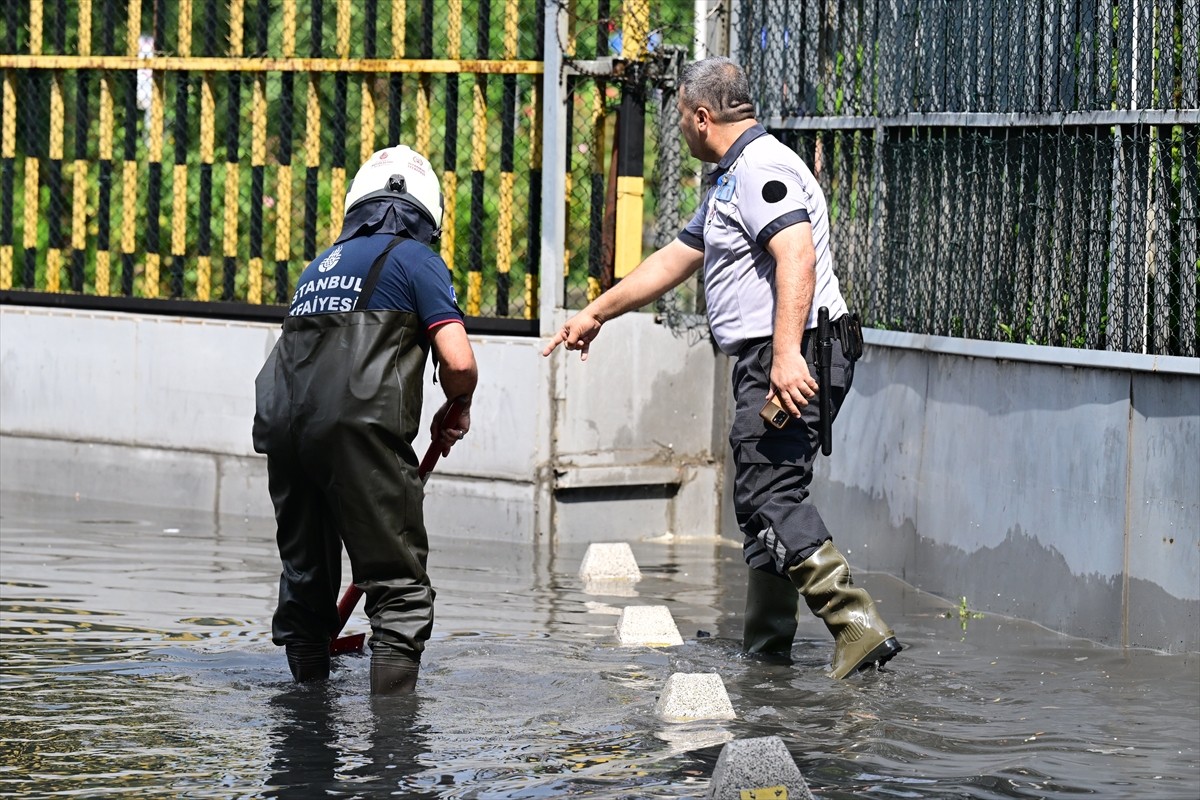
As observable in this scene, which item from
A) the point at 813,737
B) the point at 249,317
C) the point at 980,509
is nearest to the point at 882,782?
the point at 813,737

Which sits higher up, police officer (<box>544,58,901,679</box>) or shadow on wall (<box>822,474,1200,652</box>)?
police officer (<box>544,58,901,679</box>)

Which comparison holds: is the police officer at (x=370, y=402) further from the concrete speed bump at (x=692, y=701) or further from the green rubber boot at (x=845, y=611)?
the green rubber boot at (x=845, y=611)

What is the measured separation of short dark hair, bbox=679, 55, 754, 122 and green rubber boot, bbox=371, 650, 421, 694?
79.1 inches

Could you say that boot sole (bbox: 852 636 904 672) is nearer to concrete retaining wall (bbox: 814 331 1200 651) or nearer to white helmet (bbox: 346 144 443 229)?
concrete retaining wall (bbox: 814 331 1200 651)

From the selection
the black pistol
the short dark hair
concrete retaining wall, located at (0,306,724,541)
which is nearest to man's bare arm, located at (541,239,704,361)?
the short dark hair

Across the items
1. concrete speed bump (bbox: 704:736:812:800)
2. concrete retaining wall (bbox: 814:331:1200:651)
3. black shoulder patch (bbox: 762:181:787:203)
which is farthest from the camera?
concrete retaining wall (bbox: 814:331:1200:651)

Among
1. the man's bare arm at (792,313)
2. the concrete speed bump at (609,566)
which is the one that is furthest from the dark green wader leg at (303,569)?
the concrete speed bump at (609,566)

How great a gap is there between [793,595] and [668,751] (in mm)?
1468

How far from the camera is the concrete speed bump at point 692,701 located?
5215 millimetres

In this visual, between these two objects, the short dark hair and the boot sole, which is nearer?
the boot sole

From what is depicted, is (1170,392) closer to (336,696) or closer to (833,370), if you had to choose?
(833,370)

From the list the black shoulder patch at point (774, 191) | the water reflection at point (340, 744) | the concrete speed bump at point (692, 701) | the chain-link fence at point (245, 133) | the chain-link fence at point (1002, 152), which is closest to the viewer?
the water reflection at point (340, 744)

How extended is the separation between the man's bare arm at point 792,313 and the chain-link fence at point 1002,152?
53.3 inches

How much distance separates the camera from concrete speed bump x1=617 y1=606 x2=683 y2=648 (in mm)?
6430
